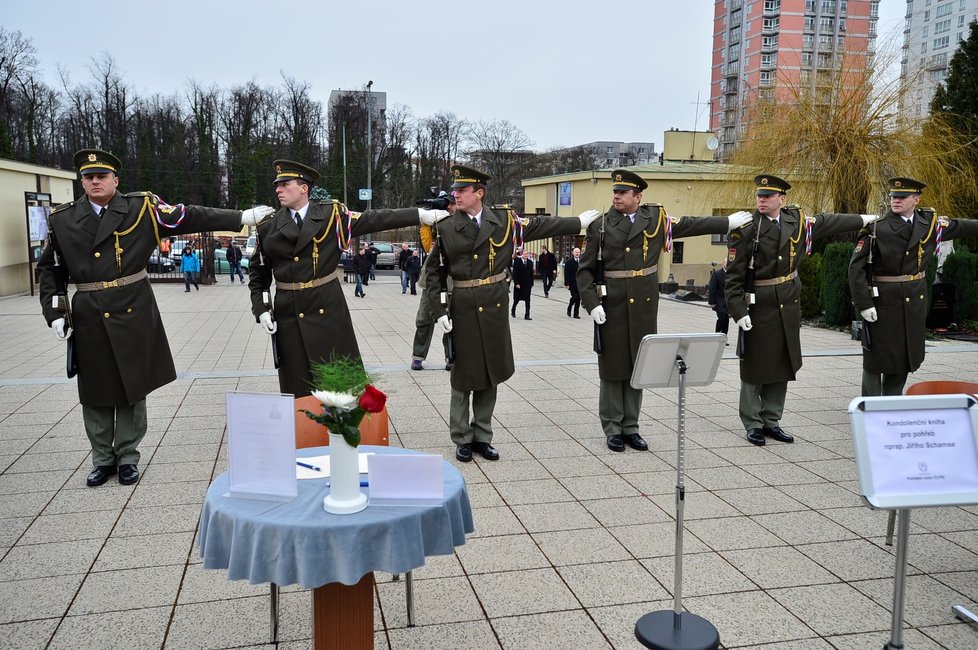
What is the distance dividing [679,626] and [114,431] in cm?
435

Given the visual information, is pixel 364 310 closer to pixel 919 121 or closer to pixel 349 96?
pixel 919 121

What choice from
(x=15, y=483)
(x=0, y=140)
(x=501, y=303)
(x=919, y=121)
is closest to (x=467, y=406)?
(x=501, y=303)

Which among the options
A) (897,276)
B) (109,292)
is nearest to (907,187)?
(897,276)

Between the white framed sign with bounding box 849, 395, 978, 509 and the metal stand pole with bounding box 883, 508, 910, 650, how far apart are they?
209 mm

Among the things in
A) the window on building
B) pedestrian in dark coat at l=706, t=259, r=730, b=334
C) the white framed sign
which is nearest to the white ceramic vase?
the white framed sign

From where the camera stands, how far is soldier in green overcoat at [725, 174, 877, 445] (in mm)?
6688

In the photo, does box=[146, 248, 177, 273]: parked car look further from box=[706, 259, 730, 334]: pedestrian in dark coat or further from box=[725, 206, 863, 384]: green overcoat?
box=[725, 206, 863, 384]: green overcoat

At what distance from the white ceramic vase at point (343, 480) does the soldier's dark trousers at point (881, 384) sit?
576 centimetres

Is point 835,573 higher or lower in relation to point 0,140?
lower

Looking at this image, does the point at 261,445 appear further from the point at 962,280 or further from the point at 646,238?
the point at 962,280

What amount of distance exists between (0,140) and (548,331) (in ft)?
97.1

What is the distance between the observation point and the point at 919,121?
19.0 m

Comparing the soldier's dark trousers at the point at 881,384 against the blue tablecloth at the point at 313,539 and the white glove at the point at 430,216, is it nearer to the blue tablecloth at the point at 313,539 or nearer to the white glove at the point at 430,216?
the white glove at the point at 430,216

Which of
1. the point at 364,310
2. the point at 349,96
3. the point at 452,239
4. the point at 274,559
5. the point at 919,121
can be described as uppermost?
the point at 349,96
